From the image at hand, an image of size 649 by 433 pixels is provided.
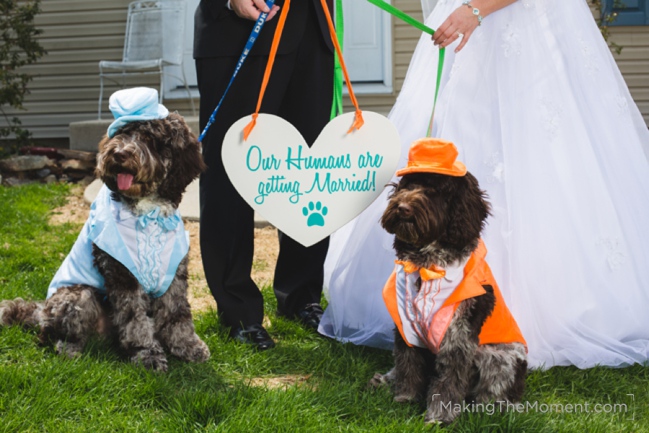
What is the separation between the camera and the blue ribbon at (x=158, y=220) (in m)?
3.24

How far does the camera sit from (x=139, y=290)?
328cm

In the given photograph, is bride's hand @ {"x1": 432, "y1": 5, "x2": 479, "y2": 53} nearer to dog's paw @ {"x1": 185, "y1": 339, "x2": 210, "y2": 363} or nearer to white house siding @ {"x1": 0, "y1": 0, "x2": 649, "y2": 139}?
dog's paw @ {"x1": 185, "y1": 339, "x2": 210, "y2": 363}

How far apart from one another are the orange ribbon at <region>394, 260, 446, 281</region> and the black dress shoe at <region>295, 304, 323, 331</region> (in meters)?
1.15

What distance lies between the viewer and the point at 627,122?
3703 millimetres

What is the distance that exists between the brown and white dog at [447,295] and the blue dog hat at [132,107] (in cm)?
113

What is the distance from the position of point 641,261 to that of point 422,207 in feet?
4.63

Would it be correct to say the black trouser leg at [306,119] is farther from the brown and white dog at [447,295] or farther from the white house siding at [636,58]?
the white house siding at [636,58]

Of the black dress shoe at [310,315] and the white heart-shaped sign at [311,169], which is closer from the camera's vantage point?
the white heart-shaped sign at [311,169]

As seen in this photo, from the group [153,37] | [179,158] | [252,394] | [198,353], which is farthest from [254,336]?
[153,37]

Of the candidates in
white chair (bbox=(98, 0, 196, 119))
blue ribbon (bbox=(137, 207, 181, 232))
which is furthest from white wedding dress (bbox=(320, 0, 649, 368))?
white chair (bbox=(98, 0, 196, 119))

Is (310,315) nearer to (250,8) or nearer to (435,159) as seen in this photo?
(435,159)

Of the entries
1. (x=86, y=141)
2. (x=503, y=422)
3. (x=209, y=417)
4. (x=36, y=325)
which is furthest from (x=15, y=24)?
(x=503, y=422)

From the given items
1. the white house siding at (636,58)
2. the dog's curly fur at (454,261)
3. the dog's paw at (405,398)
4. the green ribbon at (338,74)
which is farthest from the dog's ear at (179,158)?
the white house siding at (636,58)

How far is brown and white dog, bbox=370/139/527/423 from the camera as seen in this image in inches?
110
